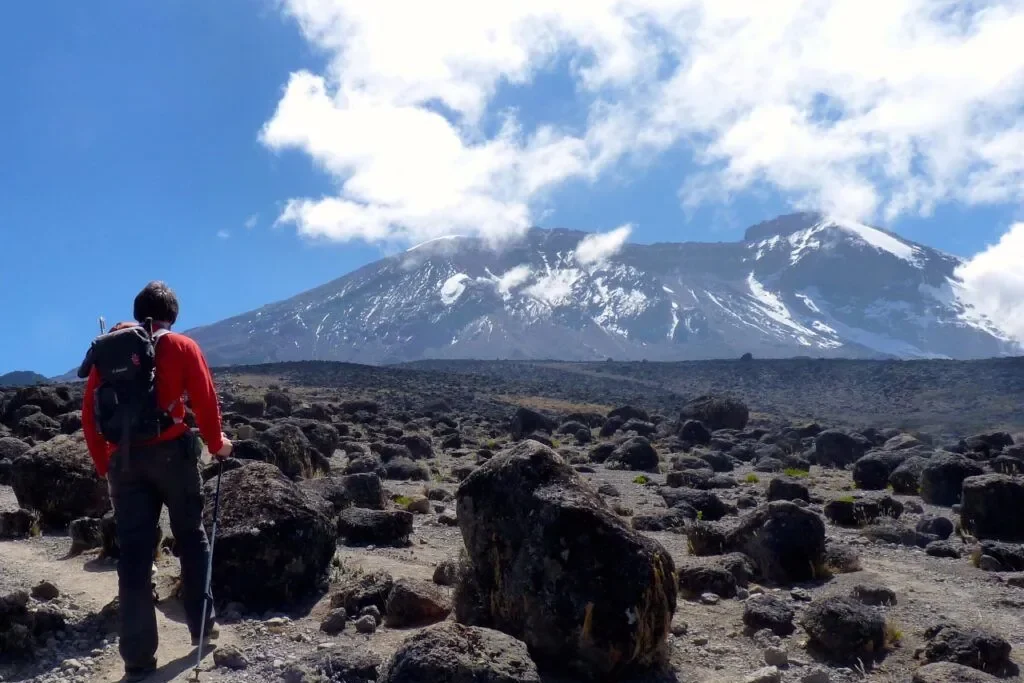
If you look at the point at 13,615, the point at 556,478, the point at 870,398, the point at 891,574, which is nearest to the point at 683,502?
the point at 891,574

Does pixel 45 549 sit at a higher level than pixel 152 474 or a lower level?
lower

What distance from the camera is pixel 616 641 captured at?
211 inches

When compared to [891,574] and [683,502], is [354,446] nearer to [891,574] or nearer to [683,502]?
[683,502]

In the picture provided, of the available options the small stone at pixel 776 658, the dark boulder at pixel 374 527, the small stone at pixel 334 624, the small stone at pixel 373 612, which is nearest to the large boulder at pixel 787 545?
the small stone at pixel 776 658

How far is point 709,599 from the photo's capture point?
7.28m

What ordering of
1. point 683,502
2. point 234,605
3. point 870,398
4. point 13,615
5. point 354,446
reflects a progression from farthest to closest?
1. point 870,398
2. point 354,446
3. point 683,502
4. point 234,605
5. point 13,615

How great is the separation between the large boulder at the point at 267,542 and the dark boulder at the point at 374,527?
6.12 ft

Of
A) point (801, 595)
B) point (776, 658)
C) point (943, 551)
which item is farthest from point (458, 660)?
point (943, 551)

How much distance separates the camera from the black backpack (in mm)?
5234

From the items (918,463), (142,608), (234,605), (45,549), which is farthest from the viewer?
(918,463)

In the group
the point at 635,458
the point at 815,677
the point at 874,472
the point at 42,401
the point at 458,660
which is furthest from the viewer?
the point at 42,401

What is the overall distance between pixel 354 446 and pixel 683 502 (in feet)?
28.7

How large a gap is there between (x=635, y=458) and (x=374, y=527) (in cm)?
1088

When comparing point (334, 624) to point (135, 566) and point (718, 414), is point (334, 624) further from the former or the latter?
point (718, 414)
